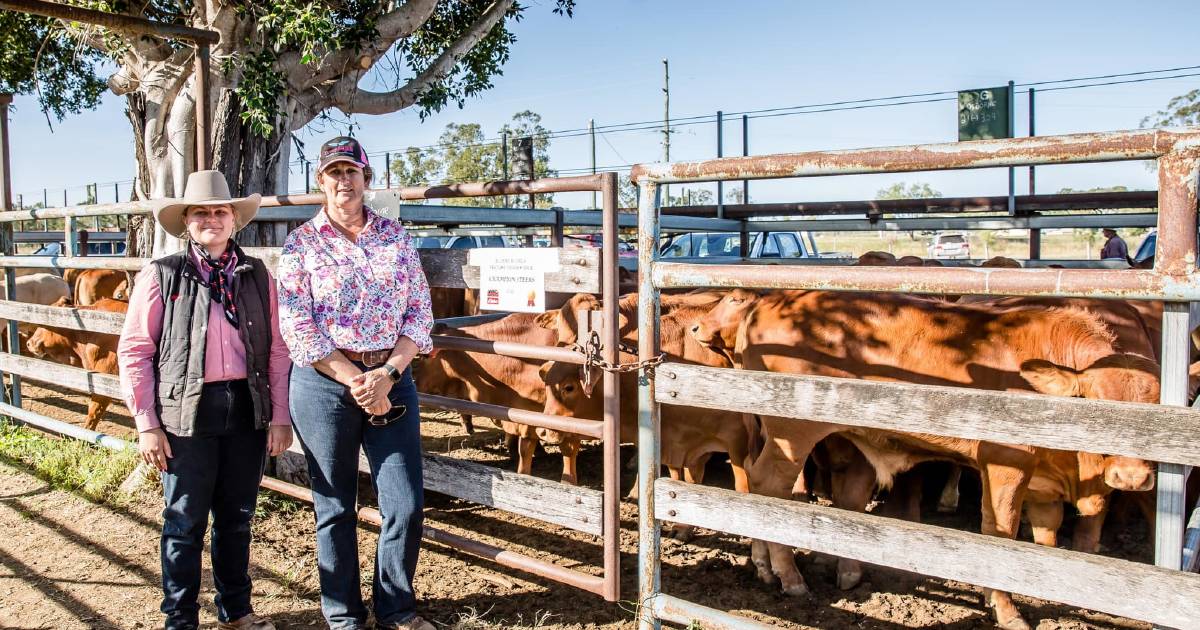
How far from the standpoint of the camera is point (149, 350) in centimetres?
359

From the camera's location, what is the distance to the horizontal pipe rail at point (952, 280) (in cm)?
245

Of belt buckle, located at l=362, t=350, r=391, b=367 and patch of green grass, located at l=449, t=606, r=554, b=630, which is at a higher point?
belt buckle, located at l=362, t=350, r=391, b=367

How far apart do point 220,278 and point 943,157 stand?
294cm

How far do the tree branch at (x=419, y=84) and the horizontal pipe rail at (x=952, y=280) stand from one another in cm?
437

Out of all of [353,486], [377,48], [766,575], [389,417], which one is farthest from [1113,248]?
[353,486]

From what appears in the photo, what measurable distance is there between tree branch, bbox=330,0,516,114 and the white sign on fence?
3487mm

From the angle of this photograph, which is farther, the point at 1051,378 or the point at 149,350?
the point at 1051,378

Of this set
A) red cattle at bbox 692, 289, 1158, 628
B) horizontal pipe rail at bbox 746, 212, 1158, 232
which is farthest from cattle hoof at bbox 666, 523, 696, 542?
horizontal pipe rail at bbox 746, 212, 1158, 232

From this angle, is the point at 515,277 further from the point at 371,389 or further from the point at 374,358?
the point at 371,389

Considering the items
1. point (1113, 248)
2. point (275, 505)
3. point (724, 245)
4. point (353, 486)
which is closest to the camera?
point (353, 486)

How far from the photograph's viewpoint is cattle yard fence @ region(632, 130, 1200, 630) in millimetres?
2418

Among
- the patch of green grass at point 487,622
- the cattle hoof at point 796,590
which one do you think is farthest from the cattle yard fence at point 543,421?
the cattle hoof at point 796,590

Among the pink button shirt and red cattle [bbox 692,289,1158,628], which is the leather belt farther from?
red cattle [bbox 692,289,1158,628]

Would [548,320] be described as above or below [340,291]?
below
